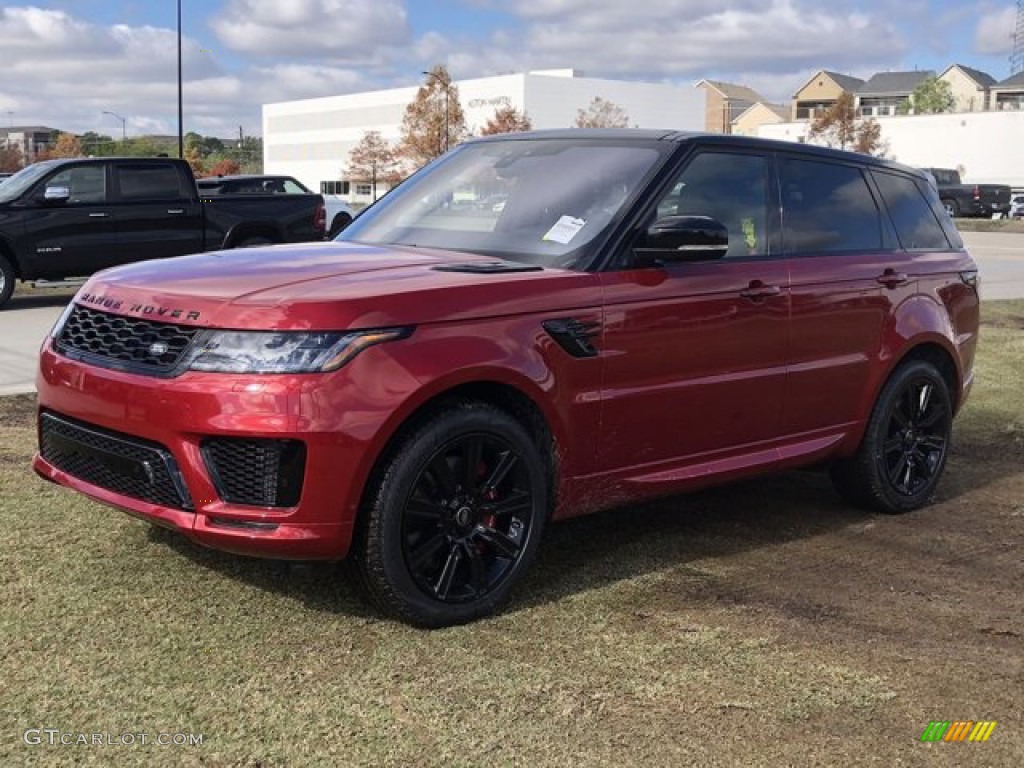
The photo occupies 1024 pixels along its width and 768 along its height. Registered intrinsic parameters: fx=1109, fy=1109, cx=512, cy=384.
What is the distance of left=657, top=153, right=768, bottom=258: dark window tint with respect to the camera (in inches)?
184

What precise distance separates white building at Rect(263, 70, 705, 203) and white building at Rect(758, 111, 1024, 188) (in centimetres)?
1985

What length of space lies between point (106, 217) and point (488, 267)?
37.1 feet

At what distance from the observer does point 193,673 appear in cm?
344

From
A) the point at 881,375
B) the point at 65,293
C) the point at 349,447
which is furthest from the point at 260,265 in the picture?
the point at 65,293

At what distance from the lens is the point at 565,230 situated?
4430mm

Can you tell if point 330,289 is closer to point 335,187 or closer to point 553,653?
point 553,653

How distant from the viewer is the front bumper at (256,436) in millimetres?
3453

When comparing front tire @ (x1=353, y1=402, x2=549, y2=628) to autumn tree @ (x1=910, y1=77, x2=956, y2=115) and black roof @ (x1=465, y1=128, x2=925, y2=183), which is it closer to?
black roof @ (x1=465, y1=128, x2=925, y2=183)

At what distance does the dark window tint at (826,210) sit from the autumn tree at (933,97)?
110 m

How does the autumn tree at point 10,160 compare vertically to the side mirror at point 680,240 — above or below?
above

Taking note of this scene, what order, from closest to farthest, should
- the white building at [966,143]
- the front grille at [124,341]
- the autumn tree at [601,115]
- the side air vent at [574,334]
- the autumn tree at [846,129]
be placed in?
the front grille at [124,341] < the side air vent at [574,334] < the white building at [966,143] < the autumn tree at [846,129] < the autumn tree at [601,115]

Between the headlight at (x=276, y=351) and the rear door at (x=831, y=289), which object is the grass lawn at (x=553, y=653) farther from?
the headlight at (x=276, y=351)

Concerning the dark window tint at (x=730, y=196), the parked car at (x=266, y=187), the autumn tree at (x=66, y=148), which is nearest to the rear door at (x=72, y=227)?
the parked car at (x=266, y=187)

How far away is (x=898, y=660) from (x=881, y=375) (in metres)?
1.97
